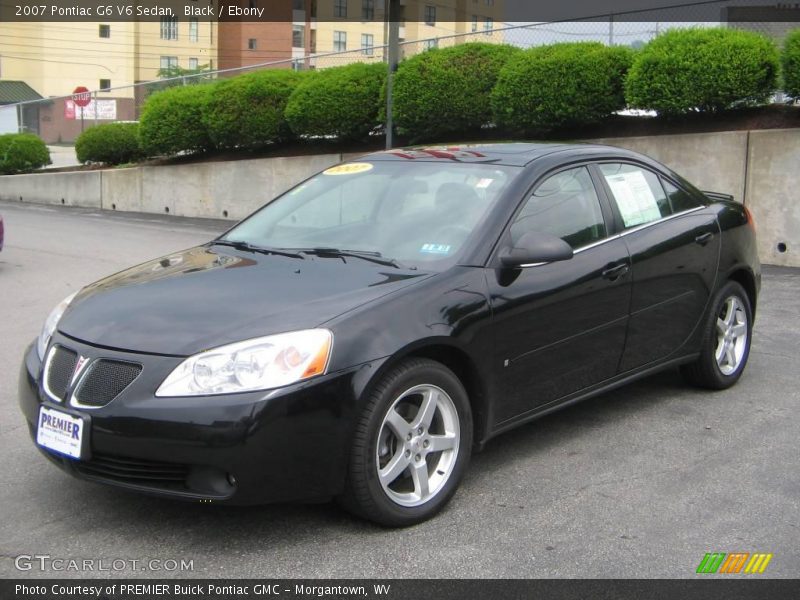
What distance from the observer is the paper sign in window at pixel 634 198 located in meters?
5.32

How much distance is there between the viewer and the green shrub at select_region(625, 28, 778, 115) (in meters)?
11.7

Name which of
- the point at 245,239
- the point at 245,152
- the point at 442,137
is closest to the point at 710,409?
the point at 245,239

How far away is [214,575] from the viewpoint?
3.51 m

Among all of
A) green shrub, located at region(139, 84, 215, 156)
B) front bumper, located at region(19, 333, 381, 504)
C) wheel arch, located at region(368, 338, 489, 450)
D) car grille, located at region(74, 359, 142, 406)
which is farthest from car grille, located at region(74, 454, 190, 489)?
green shrub, located at region(139, 84, 215, 156)

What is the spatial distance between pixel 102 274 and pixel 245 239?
613cm

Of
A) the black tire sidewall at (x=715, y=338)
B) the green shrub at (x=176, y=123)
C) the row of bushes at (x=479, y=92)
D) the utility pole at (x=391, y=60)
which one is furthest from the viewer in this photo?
the green shrub at (x=176, y=123)

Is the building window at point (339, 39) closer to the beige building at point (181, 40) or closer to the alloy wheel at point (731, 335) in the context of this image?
the beige building at point (181, 40)

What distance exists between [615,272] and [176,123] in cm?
1498

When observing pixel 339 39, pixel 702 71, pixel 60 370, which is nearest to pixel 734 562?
pixel 60 370

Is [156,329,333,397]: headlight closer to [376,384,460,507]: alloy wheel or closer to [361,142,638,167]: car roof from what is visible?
[376,384,460,507]: alloy wheel

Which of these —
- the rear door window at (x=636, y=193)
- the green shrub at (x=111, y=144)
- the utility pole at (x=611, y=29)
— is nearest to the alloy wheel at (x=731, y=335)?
the rear door window at (x=636, y=193)

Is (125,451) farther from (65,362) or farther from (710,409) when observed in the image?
(710,409)

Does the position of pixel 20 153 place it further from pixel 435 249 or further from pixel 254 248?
pixel 435 249

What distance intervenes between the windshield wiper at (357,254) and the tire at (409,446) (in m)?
0.60
